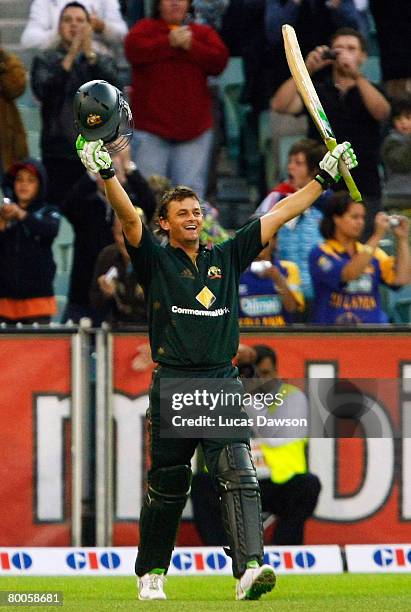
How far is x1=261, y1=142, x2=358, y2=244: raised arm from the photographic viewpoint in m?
7.95

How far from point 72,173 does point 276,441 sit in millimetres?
3994

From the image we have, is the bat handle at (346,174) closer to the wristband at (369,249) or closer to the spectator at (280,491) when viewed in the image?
the spectator at (280,491)

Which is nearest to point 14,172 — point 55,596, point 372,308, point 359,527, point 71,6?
point 71,6

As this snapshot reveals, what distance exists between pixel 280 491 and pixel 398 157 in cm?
413

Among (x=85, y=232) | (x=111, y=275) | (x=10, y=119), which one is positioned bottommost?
(x=111, y=275)

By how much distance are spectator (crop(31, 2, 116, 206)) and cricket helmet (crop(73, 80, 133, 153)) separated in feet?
17.8

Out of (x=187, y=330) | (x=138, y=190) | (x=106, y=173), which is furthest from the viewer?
(x=138, y=190)

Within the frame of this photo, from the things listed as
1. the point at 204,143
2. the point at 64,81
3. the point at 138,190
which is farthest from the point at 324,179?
the point at 64,81

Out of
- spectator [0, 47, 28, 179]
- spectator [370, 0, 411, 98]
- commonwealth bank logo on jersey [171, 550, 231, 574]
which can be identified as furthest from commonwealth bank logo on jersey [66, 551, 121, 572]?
spectator [370, 0, 411, 98]

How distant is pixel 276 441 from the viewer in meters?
10.5

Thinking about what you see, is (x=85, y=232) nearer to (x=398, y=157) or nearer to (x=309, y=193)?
(x=398, y=157)

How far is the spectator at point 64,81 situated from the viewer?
517 inches

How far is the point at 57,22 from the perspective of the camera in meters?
13.6

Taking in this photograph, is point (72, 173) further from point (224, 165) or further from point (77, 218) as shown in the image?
point (224, 165)
